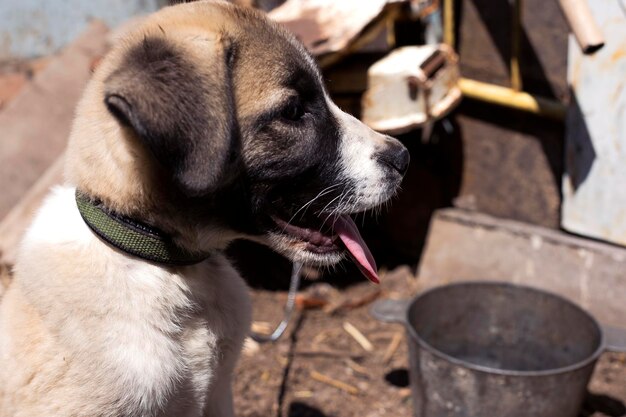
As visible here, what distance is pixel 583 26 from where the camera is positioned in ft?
9.91

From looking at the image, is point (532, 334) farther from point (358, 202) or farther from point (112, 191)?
point (112, 191)

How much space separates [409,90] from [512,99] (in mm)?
623

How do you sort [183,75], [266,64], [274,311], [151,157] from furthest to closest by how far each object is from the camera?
1. [274,311]
2. [266,64]
3. [151,157]
4. [183,75]

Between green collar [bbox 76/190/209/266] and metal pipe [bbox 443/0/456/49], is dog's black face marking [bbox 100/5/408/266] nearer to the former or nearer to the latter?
green collar [bbox 76/190/209/266]

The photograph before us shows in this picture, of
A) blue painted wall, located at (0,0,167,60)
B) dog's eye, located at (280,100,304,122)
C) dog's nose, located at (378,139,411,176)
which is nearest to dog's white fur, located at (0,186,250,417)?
dog's eye, located at (280,100,304,122)

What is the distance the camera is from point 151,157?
199 centimetres

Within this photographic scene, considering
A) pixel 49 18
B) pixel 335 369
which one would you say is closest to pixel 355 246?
pixel 335 369

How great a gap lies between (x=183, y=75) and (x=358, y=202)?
678mm

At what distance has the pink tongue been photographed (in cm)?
238

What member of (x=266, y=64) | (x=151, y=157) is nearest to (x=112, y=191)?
(x=151, y=157)

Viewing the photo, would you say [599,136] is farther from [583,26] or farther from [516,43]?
[583,26]

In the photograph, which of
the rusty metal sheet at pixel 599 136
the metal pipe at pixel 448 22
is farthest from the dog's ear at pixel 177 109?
the metal pipe at pixel 448 22

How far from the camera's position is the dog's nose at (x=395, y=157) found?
2.29m

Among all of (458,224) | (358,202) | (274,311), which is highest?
(358,202)
